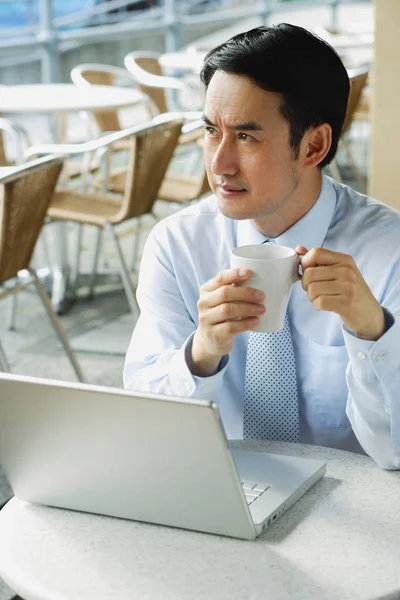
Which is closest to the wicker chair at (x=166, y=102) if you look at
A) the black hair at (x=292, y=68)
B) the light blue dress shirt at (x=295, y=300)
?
the light blue dress shirt at (x=295, y=300)

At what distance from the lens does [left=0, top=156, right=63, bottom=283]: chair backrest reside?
122 inches

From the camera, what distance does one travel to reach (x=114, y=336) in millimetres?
4293

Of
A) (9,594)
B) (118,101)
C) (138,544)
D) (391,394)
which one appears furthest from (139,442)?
(118,101)

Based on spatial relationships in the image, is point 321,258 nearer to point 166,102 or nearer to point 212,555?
point 212,555

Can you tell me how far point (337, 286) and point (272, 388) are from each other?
0.37 metres

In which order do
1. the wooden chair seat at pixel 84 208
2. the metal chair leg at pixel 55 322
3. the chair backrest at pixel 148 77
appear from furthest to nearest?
the chair backrest at pixel 148 77
the wooden chair seat at pixel 84 208
the metal chair leg at pixel 55 322

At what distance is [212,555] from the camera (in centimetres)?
119

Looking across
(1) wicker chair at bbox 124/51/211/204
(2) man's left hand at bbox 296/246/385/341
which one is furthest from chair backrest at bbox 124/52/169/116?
(2) man's left hand at bbox 296/246/385/341

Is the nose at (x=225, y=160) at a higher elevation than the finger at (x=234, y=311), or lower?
higher

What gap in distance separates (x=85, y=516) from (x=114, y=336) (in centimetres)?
300

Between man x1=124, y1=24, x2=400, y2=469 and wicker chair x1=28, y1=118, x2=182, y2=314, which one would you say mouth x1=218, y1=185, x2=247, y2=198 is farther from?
wicker chair x1=28, y1=118, x2=182, y2=314

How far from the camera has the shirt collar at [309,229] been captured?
1684 mm

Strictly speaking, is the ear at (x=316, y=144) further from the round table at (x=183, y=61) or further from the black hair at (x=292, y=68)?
the round table at (x=183, y=61)

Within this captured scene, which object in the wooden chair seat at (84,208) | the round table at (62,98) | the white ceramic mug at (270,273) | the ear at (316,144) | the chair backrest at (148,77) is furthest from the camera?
the chair backrest at (148,77)
